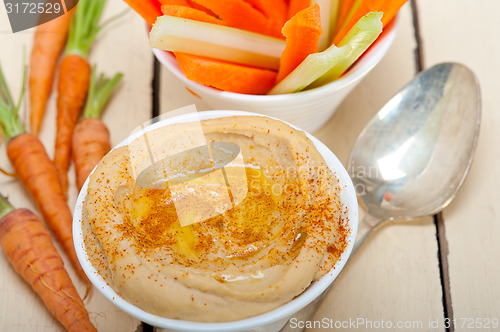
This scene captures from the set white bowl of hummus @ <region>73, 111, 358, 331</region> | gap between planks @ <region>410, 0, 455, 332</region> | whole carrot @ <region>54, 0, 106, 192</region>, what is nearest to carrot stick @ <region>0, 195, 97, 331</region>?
whole carrot @ <region>54, 0, 106, 192</region>

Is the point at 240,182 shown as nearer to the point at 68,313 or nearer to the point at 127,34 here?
the point at 68,313

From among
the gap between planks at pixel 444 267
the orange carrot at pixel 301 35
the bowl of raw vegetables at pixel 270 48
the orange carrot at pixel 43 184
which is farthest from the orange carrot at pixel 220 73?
the gap between planks at pixel 444 267

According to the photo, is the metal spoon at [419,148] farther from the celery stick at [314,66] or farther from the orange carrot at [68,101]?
the orange carrot at [68,101]

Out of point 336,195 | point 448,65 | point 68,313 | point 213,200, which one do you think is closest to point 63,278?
point 68,313

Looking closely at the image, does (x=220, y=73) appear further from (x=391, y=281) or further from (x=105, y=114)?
(x=391, y=281)

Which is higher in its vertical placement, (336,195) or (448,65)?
(448,65)

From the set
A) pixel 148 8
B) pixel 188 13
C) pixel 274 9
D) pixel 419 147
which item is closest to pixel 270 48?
pixel 274 9
